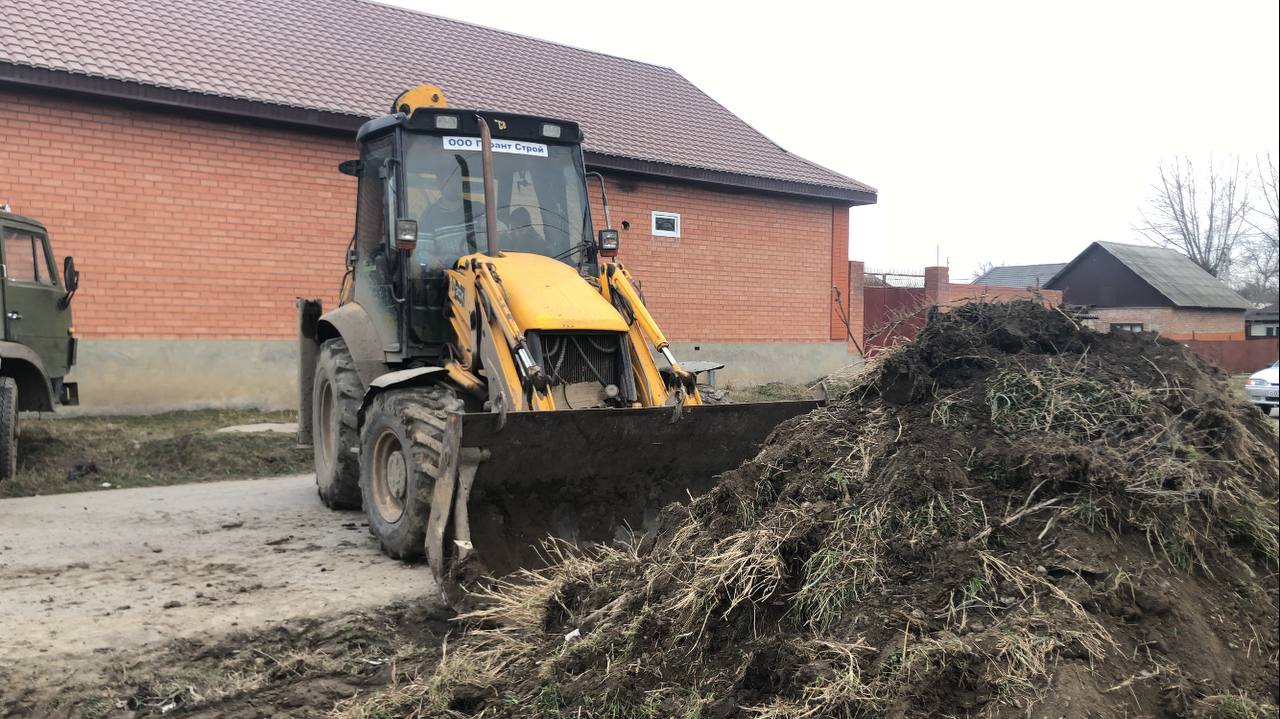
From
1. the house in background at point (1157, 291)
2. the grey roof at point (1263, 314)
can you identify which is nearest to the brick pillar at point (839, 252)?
the house in background at point (1157, 291)

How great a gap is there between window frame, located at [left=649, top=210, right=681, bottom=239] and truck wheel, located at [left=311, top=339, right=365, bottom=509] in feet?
31.2

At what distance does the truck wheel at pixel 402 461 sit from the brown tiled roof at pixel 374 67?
8.19 metres

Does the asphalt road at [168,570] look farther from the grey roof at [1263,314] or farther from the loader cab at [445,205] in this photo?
the grey roof at [1263,314]

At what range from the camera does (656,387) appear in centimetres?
650

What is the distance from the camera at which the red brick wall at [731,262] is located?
17.3 meters

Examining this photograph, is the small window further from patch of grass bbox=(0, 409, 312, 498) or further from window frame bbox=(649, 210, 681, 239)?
patch of grass bbox=(0, 409, 312, 498)

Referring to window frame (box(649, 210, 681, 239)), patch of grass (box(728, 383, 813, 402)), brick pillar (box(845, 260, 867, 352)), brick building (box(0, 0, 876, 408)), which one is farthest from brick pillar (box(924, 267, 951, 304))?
window frame (box(649, 210, 681, 239))

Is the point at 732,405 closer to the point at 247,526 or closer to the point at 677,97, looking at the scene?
the point at 247,526

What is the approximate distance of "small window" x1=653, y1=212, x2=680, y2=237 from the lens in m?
17.4

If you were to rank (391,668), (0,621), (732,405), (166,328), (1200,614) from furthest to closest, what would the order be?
(166,328) → (732,405) → (0,621) → (391,668) → (1200,614)

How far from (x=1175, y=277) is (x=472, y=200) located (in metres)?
41.8

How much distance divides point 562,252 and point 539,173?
611 mm

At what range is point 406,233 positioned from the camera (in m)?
6.63

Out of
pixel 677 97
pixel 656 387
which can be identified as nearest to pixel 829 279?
pixel 677 97
